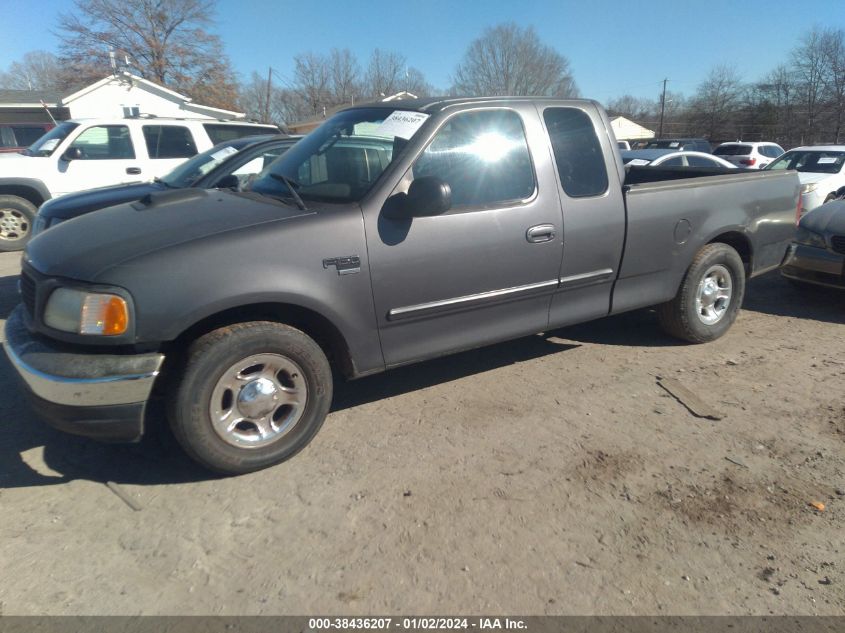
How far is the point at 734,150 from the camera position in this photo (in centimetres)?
2188

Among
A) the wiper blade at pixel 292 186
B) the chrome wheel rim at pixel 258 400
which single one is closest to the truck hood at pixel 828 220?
the wiper blade at pixel 292 186

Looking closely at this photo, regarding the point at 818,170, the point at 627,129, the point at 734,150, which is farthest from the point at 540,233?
the point at 627,129

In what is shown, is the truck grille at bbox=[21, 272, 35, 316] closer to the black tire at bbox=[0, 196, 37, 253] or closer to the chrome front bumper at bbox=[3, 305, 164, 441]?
the chrome front bumper at bbox=[3, 305, 164, 441]

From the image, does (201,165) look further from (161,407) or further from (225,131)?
(161,407)

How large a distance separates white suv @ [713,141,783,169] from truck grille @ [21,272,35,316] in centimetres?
2092

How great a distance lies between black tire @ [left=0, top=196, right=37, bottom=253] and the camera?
8.75 meters

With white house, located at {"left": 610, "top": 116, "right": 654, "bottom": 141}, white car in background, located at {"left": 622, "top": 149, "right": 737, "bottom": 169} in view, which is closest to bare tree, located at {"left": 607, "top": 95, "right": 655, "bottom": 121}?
white house, located at {"left": 610, "top": 116, "right": 654, "bottom": 141}

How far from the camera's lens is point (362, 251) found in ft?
10.2

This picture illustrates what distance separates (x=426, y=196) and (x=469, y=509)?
160 cm

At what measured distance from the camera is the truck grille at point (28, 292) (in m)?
2.94

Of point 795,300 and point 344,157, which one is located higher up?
point 344,157

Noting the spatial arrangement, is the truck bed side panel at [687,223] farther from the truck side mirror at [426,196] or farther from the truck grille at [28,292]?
the truck grille at [28,292]

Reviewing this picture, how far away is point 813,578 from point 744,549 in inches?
10.0

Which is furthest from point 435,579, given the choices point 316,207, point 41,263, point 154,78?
point 154,78
